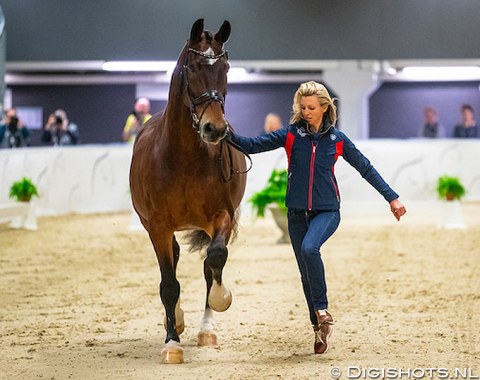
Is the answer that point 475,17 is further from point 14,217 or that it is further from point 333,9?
point 14,217

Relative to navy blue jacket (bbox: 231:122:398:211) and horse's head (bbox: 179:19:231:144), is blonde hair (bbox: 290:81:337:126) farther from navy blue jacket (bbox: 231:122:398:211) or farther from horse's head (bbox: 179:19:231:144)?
horse's head (bbox: 179:19:231:144)

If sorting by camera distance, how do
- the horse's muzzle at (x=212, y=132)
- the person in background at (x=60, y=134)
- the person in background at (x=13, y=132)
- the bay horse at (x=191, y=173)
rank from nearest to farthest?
the horse's muzzle at (x=212, y=132), the bay horse at (x=191, y=173), the person in background at (x=13, y=132), the person in background at (x=60, y=134)

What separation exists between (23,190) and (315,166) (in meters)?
10.4

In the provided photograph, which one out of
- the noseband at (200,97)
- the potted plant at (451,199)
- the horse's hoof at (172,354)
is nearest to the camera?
the noseband at (200,97)

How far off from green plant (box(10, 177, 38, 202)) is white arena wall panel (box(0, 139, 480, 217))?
1.30m

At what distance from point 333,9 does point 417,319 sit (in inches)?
450

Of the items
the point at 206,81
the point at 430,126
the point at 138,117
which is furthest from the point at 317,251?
the point at 430,126

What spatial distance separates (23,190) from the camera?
15719 mm

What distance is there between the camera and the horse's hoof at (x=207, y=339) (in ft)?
21.9

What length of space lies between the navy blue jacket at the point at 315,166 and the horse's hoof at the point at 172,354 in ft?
3.75

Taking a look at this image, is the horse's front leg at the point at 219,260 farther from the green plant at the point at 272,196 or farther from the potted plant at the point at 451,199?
the potted plant at the point at 451,199

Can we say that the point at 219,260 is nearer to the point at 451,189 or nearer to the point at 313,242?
the point at 313,242

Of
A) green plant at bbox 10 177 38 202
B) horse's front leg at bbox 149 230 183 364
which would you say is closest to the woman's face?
horse's front leg at bbox 149 230 183 364

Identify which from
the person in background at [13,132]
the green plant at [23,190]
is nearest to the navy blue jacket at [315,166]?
the green plant at [23,190]
